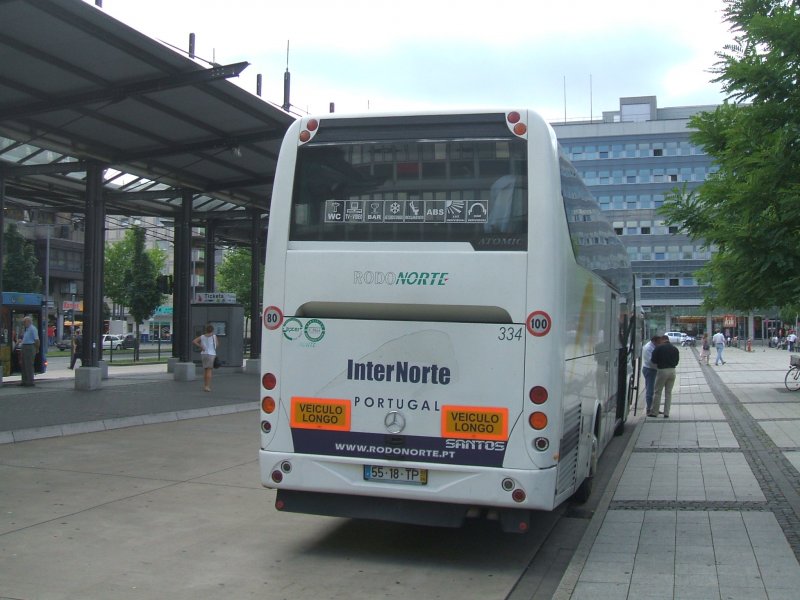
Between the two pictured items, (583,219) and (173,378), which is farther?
(173,378)

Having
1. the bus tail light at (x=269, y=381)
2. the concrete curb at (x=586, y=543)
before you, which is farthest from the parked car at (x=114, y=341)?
the bus tail light at (x=269, y=381)

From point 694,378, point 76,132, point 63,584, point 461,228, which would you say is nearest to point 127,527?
point 63,584

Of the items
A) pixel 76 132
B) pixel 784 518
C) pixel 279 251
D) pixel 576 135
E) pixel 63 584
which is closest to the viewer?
pixel 63 584

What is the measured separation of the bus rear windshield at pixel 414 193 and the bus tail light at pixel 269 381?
1151 millimetres

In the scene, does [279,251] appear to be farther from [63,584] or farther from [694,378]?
[694,378]

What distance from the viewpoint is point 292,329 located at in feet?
22.4

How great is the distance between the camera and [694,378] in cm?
3241

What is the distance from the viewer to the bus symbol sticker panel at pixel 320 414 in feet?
21.9

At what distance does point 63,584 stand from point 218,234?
1074 inches

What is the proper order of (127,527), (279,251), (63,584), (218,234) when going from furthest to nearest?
1. (218,234)
2. (127,527)
3. (279,251)
4. (63,584)

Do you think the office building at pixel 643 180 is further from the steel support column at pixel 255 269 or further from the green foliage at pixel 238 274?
the steel support column at pixel 255 269

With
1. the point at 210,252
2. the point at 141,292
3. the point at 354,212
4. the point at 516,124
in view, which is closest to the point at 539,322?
the point at 516,124

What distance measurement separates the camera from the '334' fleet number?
20.7 ft

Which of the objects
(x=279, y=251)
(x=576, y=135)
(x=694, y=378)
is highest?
(x=576, y=135)
